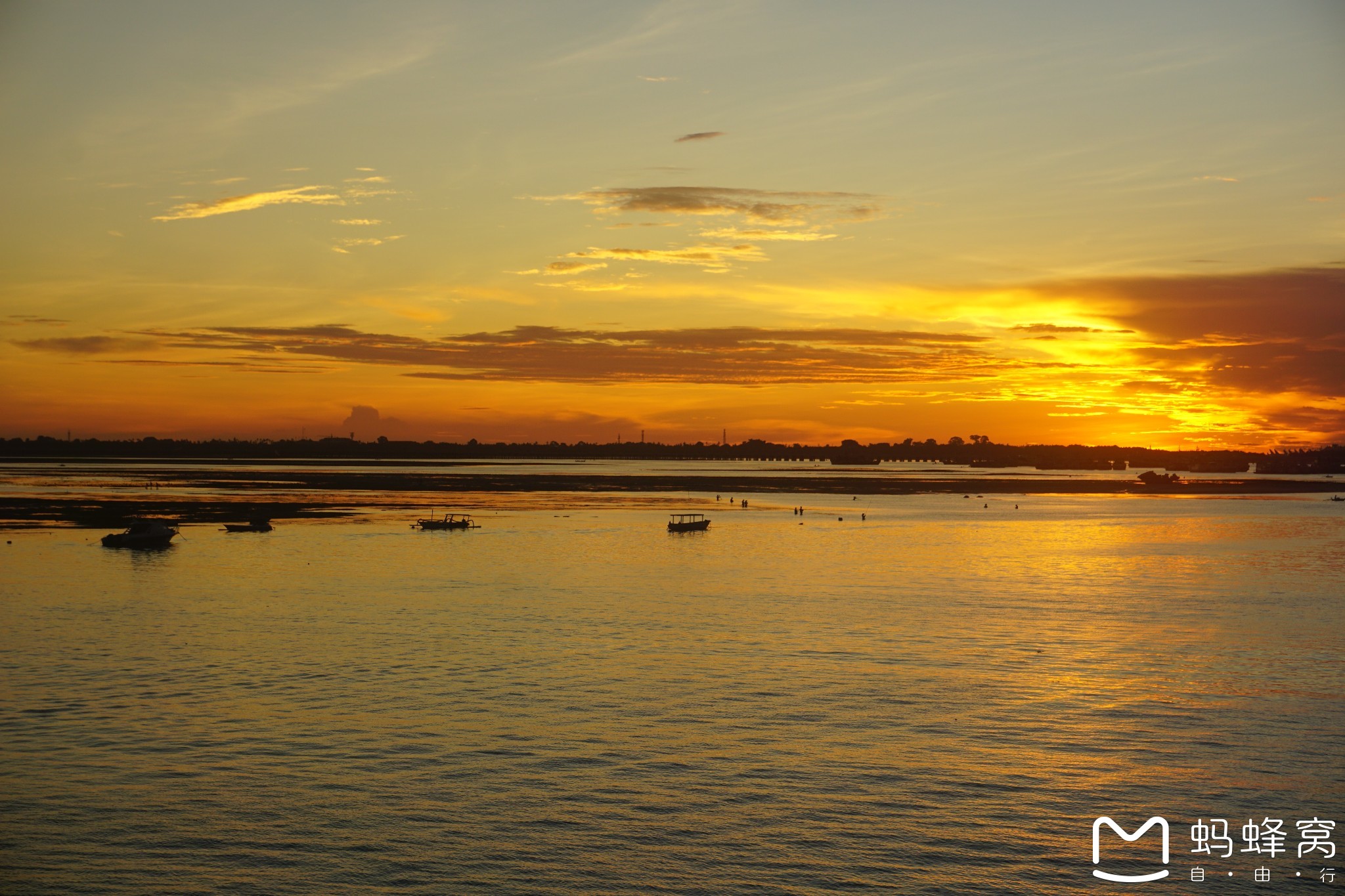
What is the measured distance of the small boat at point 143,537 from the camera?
70481 mm

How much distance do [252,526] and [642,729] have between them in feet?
210

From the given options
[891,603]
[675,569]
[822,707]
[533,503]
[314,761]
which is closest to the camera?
[314,761]

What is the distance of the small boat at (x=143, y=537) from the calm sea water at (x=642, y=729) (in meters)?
10.4

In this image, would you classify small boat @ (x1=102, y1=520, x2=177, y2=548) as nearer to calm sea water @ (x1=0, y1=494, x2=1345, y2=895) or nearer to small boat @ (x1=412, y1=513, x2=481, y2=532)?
calm sea water @ (x1=0, y1=494, x2=1345, y2=895)

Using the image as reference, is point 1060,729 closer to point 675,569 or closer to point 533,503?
point 675,569

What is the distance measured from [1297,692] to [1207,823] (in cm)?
1341

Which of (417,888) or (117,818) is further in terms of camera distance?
(117,818)

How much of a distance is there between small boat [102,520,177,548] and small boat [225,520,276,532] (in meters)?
8.74

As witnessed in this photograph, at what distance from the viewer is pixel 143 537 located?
233 feet

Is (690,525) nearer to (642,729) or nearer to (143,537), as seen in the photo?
(143,537)

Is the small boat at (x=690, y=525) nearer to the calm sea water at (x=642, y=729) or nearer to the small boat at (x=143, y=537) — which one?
the calm sea water at (x=642, y=729)

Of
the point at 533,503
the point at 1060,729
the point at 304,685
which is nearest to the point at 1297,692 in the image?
the point at 1060,729

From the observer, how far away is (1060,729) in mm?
27656

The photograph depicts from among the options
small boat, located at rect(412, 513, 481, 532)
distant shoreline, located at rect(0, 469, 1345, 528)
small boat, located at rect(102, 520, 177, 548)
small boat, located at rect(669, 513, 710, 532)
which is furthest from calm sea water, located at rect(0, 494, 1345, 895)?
distant shoreline, located at rect(0, 469, 1345, 528)
